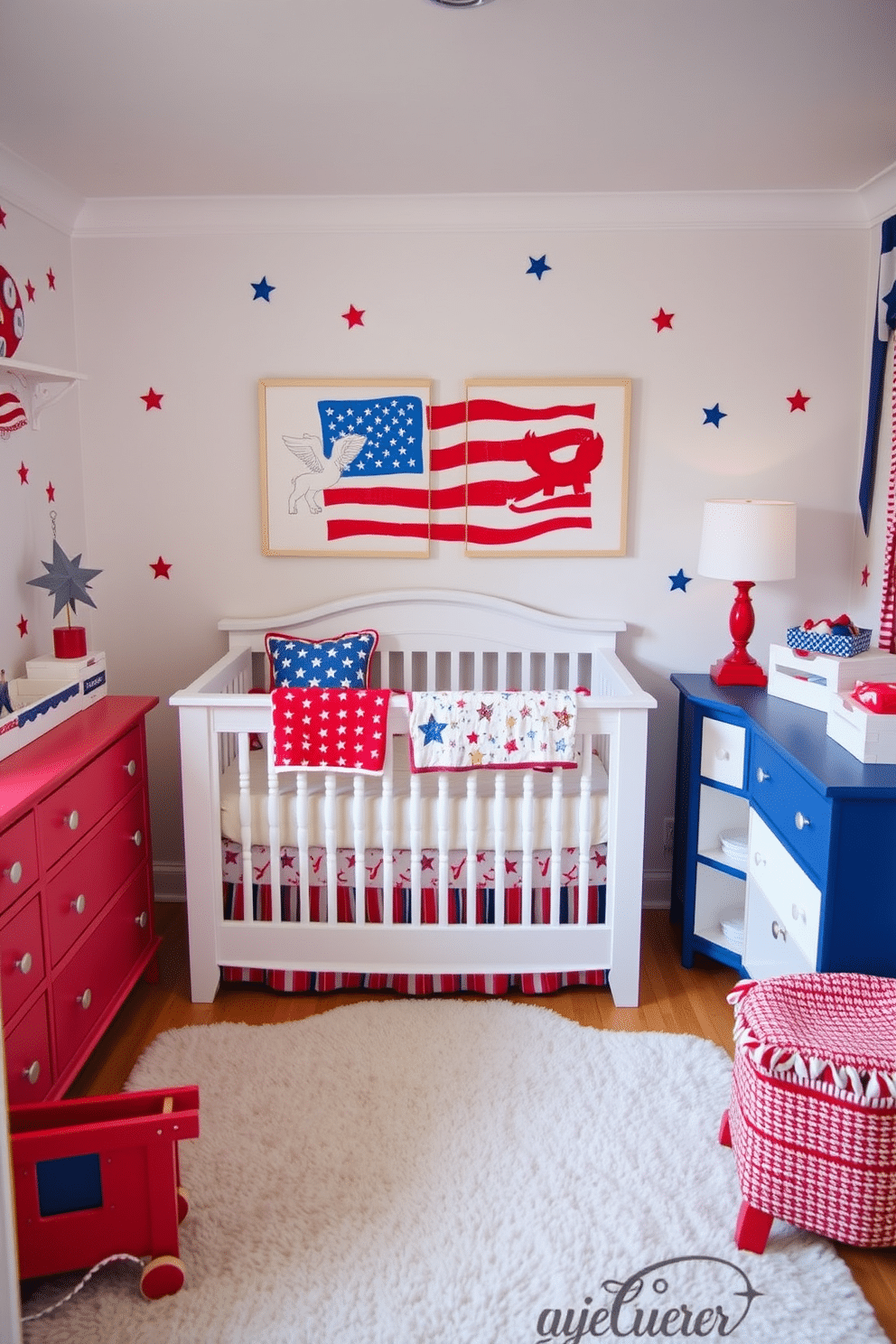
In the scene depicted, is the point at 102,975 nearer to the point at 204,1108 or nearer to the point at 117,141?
the point at 204,1108

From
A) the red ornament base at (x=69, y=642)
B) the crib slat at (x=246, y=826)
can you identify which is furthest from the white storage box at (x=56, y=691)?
the crib slat at (x=246, y=826)

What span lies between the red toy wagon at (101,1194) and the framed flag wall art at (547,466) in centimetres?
194

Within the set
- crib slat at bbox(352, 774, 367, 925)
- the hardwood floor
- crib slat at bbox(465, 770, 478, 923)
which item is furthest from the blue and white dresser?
crib slat at bbox(352, 774, 367, 925)

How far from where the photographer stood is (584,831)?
8.63 feet

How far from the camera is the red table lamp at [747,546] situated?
2.83 metres

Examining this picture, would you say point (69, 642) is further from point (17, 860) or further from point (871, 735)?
point (871, 735)

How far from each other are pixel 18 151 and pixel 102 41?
0.80 metres

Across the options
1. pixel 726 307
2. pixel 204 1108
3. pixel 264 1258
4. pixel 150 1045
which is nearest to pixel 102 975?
pixel 150 1045

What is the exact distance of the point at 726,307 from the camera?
3068 millimetres

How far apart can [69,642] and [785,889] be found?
182 centimetres

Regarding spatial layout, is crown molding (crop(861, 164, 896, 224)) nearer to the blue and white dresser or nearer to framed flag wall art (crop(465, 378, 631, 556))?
framed flag wall art (crop(465, 378, 631, 556))

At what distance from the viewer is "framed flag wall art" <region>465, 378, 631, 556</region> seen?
122 inches

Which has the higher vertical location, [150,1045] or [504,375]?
[504,375]

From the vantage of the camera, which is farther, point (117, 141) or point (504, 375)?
point (504, 375)
